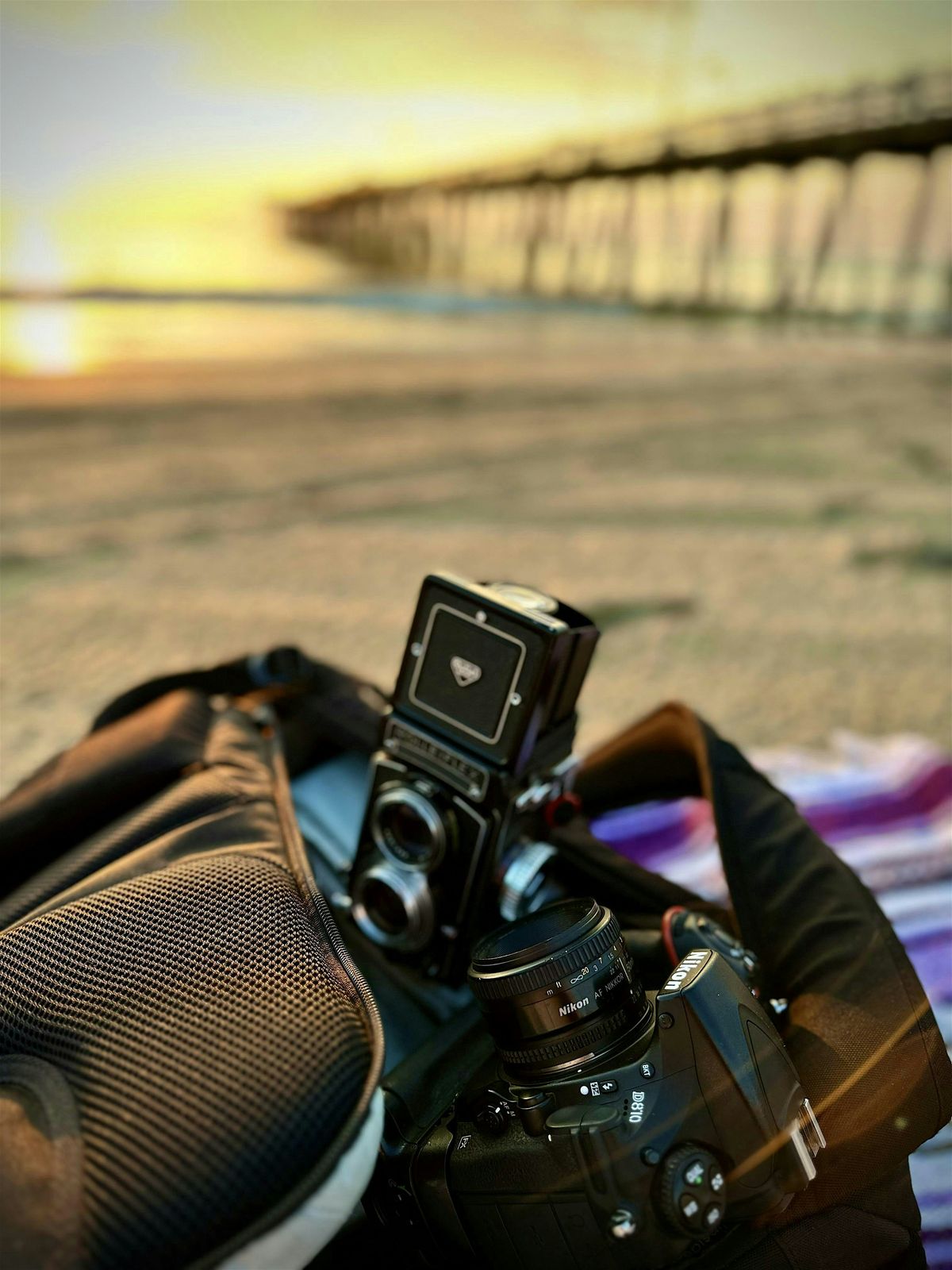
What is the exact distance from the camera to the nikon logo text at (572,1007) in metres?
1.06

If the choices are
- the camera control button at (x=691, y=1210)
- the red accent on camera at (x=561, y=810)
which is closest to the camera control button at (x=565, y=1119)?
the camera control button at (x=691, y=1210)

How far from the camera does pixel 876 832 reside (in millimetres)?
2477

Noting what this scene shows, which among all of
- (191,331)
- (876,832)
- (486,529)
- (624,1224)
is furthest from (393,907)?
(191,331)

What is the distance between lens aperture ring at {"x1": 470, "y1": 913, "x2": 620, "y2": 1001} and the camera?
1.06 metres

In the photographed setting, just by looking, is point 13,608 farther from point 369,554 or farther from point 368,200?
point 368,200

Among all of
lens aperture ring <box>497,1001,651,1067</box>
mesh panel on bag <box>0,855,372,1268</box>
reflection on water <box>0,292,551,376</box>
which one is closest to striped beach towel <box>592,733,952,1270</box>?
lens aperture ring <box>497,1001,651,1067</box>

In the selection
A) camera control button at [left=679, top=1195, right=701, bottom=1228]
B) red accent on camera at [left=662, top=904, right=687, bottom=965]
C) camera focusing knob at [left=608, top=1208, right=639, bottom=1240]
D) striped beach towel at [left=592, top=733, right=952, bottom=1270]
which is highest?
red accent on camera at [left=662, top=904, right=687, bottom=965]

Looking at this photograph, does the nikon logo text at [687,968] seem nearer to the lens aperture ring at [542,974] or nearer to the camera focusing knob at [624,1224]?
the lens aperture ring at [542,974]

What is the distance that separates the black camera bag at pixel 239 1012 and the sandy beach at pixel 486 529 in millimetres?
1294

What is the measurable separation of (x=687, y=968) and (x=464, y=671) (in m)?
0.50

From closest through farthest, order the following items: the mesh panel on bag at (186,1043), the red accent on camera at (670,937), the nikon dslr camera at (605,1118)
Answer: the mesh panel on bag at (186,1043) → the nikon dslr camera at (605,1118) → the red accent on camera at (670,937)

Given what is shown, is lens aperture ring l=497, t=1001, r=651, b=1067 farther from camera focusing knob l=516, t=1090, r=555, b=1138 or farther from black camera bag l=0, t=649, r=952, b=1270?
black camera bag l=0, t=649, r=952, b=1270

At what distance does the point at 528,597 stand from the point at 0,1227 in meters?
0.91

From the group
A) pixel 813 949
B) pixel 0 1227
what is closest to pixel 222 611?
pixel 813 949
